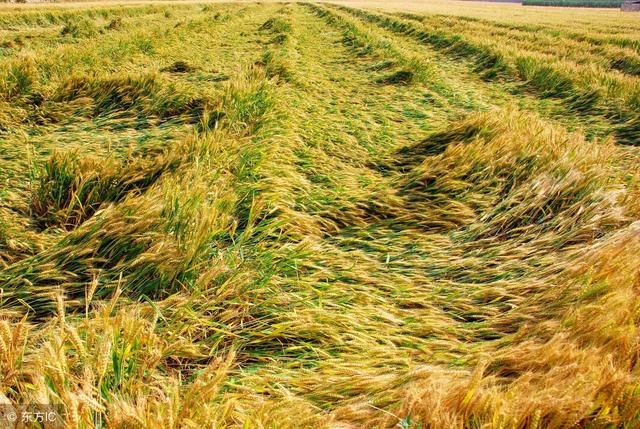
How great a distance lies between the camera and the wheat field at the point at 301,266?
1.24 metres

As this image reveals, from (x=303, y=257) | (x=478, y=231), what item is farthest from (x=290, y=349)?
(x=478, y=231)

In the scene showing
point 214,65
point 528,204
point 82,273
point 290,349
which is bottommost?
point 290,349

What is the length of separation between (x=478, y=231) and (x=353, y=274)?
97 centimetres

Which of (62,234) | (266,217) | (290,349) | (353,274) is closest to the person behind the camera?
(290,349)

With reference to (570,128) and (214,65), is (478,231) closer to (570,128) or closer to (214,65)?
(570,128)

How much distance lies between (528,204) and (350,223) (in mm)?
1192

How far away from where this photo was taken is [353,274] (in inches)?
87.2

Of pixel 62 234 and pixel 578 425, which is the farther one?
pixel 62 234

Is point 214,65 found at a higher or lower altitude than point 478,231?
higher

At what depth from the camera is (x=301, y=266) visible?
2.22 meters

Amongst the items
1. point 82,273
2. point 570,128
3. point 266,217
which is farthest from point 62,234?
point 570,128

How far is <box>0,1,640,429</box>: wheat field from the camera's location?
124cm

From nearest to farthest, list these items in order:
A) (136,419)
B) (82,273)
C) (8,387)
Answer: (136,419)
(8,387)
(82,273)

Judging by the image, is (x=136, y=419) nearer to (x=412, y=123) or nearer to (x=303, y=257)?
(x=303, y=257)
